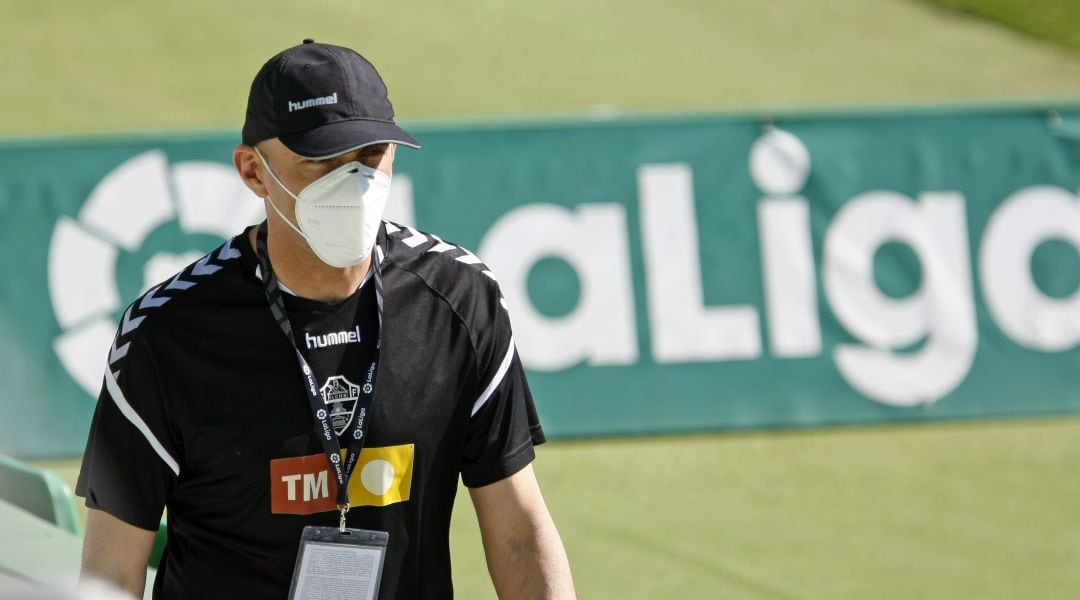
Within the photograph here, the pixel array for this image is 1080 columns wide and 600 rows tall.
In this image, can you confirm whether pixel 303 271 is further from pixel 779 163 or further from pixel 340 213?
pixel 779 163

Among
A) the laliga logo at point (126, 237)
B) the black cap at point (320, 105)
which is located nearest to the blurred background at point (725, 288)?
the laliga logo at point (126, 237)

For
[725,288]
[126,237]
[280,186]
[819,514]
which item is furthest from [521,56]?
[280,186]

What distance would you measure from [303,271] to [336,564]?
56 centimetres

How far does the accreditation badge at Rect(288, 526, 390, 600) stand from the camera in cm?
273

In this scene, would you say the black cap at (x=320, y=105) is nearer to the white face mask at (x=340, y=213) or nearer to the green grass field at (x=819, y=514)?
the white face mask at (x=340, y=213)

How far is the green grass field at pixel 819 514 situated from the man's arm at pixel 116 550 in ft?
10.4

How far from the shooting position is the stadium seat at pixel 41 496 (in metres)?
4.27

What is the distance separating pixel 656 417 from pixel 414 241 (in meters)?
4.31

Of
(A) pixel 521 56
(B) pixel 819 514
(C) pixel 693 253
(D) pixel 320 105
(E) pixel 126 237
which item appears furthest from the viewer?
(A) pixel 521 56

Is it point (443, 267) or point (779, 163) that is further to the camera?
point (779, 163)

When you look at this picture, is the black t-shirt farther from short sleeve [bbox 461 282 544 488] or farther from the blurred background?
the blurred background

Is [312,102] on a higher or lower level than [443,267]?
higher

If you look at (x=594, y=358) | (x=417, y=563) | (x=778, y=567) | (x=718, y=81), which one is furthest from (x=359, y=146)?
(x=718, y=81)

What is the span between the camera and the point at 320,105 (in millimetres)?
2674
